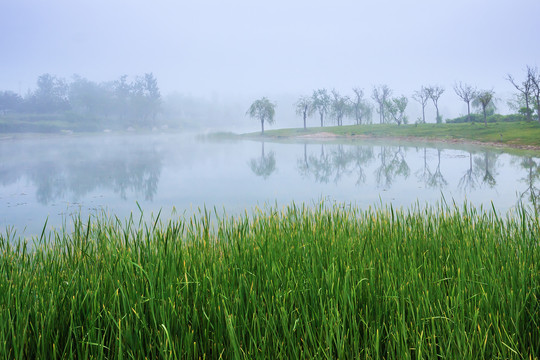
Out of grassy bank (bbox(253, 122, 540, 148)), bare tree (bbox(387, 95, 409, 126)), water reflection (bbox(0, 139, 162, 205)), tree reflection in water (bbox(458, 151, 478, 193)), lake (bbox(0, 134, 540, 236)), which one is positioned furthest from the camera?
bare tree (bbox(387, 95, 409, 126))

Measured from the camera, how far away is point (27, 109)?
212 feet

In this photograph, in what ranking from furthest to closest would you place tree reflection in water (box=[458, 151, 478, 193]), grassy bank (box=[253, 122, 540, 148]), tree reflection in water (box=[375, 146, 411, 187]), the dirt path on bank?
grassy bank (box=[253, 122, 540, 148]), the dirt path on bank, tree reflection in water (box=[375, 146, 411, 187]), tree reflection in water (box=[458, 151, 478, 193])

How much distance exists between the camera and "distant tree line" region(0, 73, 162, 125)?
65.9 metres

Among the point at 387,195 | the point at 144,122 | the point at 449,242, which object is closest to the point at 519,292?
the point at 449,242

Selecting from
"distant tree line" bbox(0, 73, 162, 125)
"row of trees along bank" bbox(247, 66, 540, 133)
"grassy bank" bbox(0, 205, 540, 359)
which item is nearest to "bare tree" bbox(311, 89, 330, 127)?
"row of trees along bank" bbox(247, 66, 540, 133)

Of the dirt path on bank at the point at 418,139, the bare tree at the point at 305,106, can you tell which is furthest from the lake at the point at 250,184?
the bare tree at the point at 305,106

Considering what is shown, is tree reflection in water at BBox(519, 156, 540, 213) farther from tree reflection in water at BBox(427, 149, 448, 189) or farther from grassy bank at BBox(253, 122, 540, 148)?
grassy bank at BBox(253, 122, 540, 148)

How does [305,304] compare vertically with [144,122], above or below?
below

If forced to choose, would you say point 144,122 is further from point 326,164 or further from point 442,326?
point 442,326

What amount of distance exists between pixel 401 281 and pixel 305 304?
62 cm

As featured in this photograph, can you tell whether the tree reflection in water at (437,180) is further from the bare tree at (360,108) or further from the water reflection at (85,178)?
the bare tree at (360,108)

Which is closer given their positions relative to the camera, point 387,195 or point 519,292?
point 519,292

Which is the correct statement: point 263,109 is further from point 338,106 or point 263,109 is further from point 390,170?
point 390,170

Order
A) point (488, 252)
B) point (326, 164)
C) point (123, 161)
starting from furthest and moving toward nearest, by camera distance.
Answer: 1. point (123, 161)
2. point (326, 164)
3. point (488, 252)
